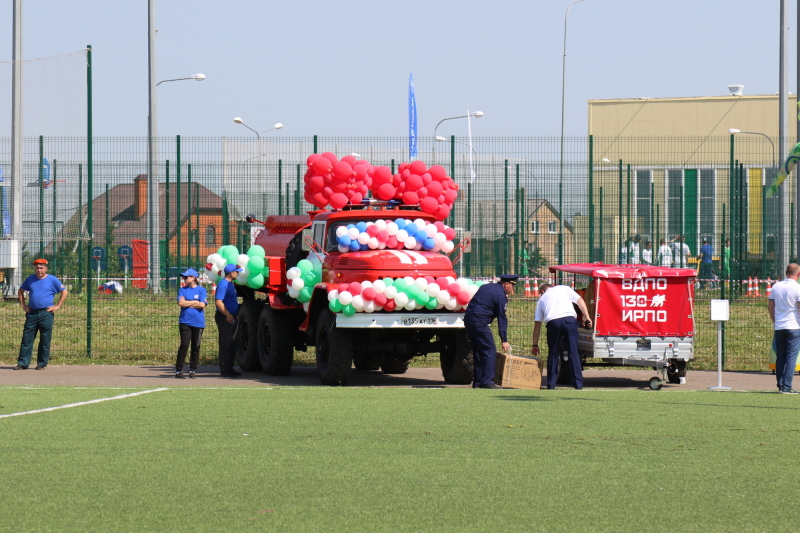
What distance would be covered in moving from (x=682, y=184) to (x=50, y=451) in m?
15.6

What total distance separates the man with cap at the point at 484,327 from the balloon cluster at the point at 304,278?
2399 millimetres

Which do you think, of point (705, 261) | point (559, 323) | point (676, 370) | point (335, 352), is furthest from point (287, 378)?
point (705, 261)

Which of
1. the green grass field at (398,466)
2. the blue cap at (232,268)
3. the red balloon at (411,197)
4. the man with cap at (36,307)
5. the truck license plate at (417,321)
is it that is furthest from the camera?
the man with cap at (36,307)

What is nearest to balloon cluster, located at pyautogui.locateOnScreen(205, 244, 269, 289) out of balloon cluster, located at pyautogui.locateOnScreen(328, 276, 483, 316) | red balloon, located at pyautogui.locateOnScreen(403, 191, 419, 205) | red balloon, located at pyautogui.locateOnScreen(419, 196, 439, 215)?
balloon cluster, located at pyautogui.locateOnScreen(328, 276, 483, 316)

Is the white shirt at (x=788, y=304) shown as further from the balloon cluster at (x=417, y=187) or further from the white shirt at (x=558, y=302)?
the balloon cluster at (x=417, y=187)

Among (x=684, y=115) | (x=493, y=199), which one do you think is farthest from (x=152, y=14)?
(x=684, y=115)

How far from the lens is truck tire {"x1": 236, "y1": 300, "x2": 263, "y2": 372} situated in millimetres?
18375

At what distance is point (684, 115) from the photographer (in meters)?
55.2

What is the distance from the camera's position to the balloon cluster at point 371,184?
17.3 meters

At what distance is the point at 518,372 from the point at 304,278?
129 inches

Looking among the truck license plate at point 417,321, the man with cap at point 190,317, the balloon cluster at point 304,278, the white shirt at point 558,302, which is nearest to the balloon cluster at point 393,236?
the balloon cluster at point 304,278

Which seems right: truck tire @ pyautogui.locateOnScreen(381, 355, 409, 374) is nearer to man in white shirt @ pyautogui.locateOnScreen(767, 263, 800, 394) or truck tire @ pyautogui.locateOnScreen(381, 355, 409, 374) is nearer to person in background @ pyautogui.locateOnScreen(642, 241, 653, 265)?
person in background @ pyautogui.locateOnScreen(642, 241, 653, 265)

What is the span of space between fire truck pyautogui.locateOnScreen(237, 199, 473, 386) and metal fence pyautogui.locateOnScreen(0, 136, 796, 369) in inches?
98.7

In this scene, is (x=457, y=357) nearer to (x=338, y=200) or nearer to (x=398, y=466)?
(x=338, y=200)
